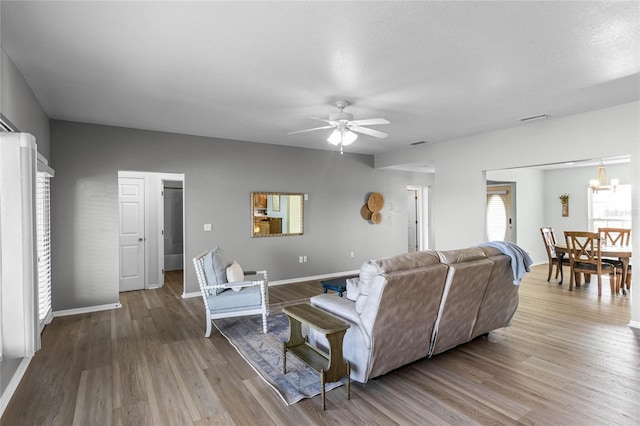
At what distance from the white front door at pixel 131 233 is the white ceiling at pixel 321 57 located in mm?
1685

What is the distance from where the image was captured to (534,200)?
8.51 metres

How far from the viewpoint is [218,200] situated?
5754 millimetres

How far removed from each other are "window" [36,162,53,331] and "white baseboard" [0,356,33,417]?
0.87 meters

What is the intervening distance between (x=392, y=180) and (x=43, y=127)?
20.8 ft

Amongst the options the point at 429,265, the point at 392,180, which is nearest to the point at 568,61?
the point at 429,265

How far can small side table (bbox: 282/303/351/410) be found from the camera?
7.83 ft

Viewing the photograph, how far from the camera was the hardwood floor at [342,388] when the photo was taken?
A: 228cm

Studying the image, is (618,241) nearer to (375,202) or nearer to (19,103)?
(375,202)

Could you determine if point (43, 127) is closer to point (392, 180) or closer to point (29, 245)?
point (29, 245)

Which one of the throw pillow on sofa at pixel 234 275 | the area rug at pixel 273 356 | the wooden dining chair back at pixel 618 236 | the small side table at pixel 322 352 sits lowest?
the area rug at pixel 273 356

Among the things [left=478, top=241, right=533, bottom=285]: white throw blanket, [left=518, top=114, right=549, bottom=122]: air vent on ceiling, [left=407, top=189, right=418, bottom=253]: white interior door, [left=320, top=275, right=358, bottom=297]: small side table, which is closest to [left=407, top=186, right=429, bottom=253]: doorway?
[left=407, top=189, right=418, bottom=253]: white interior door

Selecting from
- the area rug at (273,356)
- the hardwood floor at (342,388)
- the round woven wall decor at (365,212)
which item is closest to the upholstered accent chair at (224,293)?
the area rug at (273,356)

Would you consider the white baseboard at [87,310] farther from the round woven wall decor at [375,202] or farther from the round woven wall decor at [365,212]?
the round woven wall decor at [375,202]

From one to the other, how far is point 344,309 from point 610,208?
809 cm
